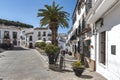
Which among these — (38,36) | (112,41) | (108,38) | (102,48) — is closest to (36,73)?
(102,48)

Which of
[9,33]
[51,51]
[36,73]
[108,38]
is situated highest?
[9,33]

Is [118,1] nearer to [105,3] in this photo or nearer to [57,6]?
[105,3]

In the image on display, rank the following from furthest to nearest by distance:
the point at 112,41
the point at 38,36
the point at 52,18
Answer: the point at 38,36, the point at 52,18, the point at 112,41

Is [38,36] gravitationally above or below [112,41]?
above

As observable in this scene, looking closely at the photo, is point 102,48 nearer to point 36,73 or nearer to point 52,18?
point 36,73

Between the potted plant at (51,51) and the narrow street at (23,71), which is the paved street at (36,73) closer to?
the narrow street at (23,71)

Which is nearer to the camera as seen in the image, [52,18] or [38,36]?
[52,18]

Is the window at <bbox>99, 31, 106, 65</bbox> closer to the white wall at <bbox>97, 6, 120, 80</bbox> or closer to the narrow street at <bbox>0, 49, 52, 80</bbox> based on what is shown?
the white wall at <bbox>97, 6, 120, 80</bbox>

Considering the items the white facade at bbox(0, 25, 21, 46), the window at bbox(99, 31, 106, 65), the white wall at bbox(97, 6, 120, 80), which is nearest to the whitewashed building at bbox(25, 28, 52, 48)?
the white facade at bbox(0, 25, 21, 46)

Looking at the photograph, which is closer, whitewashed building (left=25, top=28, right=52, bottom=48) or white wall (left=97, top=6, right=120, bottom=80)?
white wall (left=97, top=6, right=120, bottom=80)

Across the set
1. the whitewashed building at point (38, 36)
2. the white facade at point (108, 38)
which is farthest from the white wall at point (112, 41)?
the whitewashed building at point (38, 36)

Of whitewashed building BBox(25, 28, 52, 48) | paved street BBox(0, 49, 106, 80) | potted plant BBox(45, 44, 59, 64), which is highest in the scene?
whitewashed building BBox(25, 28, 52, 48)

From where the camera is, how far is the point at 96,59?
1422 centimetres

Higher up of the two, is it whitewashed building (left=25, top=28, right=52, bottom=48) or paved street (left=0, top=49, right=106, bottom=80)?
whitewashed building (left=25, top=28, right=52, bottom=48)
